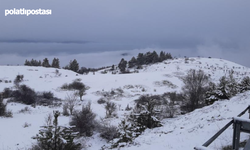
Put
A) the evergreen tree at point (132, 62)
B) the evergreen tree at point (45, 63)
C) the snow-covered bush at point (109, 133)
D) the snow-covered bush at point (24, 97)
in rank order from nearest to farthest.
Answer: the snow-covered bush at point (109, 133) < the snow-covered bush at point (24, 97) < the evergreen tree at point (45, 63) < the evergreen tree at point (132, 62)

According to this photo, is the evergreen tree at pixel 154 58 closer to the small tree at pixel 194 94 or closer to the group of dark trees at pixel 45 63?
the group of dark trees at pixel 45 63

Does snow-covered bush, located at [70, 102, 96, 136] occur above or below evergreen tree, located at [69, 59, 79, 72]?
below

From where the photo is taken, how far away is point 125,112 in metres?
22.9

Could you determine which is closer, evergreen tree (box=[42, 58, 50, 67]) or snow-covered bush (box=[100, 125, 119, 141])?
snow-covered bush (box=[100, 125, 119, 141])

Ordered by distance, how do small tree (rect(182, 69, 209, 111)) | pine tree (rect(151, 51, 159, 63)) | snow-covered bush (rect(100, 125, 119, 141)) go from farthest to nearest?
pine tree (rect(151, 51, 159, 63))
small tree (rect(182, 69, 209, 111))
snow-covered bush (rect(100, 125, 119, 141))

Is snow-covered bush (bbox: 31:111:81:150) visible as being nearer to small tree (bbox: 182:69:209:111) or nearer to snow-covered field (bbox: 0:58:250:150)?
snow-covered field (bbox: 0:58:250:150)

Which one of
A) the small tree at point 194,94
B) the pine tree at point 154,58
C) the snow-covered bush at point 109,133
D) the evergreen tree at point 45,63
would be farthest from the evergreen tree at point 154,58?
the snow-covered bush at point 109,133

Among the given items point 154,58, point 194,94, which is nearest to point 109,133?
point 194,94

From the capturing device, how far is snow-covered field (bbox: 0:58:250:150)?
8.96 m

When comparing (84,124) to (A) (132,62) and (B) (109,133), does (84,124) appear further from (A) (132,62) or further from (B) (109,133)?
(A) (132,62)

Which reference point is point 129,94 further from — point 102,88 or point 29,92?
point 29,92

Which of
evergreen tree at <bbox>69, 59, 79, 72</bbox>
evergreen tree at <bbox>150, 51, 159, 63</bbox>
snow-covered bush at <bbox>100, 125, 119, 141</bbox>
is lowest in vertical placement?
snow-covered bush at <bbox>100, 125, 119, 141</bbox>

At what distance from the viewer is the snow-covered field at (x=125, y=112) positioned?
29.4 feet

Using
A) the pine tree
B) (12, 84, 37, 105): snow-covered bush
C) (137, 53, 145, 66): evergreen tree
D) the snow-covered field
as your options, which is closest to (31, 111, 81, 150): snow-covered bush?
the snow-covered field
